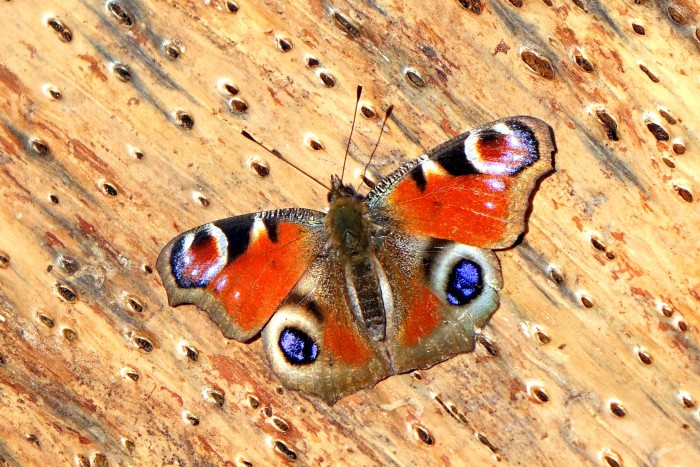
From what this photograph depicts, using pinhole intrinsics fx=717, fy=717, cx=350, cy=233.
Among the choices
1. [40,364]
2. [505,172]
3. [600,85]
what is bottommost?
[40,364]

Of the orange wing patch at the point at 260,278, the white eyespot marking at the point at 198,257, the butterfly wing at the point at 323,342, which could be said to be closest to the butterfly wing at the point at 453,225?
the butterfly wing at the point at 323,342

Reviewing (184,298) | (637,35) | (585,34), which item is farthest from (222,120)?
(637,35)

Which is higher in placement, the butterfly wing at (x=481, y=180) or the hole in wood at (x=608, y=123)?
the hole in wood at (x=608, y=123)

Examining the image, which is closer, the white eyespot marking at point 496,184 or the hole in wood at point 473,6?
the white eyespot marking at point 496,184

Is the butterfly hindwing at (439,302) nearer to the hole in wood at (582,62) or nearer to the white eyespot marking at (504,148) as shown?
the white eyespot marking at (504,148)

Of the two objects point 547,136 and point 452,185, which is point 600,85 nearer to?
point 547,136

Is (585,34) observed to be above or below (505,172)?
above

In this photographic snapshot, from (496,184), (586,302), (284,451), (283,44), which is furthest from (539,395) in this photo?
(283,44)
